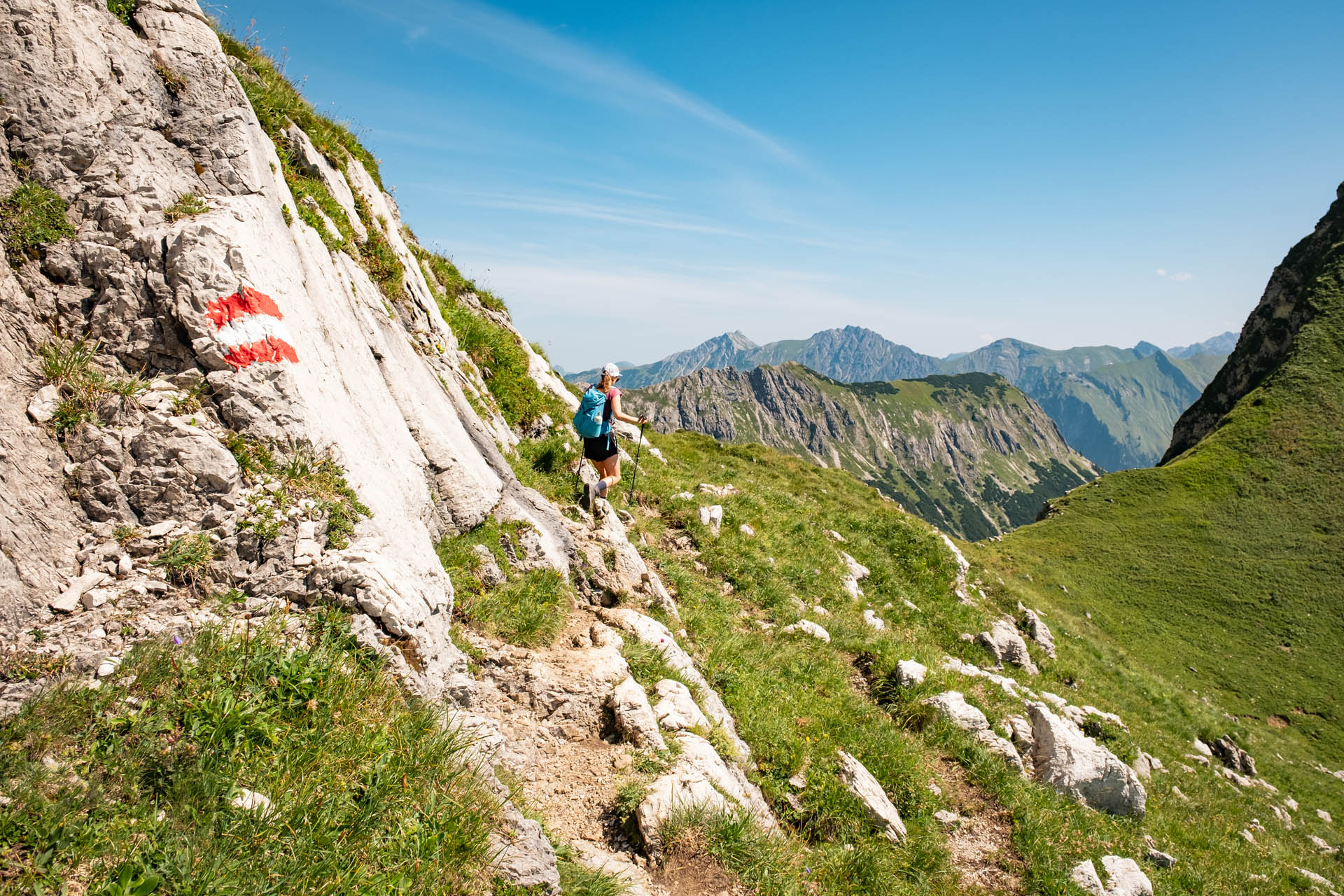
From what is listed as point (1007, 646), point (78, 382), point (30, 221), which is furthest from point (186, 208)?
point (1007, 646)

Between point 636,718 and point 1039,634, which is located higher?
point 636,718

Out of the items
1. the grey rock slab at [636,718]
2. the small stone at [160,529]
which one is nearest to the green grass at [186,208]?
the small stone at [160,529]

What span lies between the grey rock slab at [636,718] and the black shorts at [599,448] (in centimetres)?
633

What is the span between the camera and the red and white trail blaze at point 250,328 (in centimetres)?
643

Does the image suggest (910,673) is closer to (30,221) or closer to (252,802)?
(252,802)

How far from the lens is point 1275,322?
98.1 m

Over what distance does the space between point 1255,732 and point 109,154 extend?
54679 millimetres

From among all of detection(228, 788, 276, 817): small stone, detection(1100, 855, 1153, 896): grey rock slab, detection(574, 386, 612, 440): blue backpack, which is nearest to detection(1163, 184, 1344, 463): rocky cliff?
detection(1100, 855, 1153, 896): grey rock slab

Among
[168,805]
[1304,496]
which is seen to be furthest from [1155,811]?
[1304,496]

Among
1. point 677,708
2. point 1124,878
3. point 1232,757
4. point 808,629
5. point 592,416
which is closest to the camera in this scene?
point 677,708

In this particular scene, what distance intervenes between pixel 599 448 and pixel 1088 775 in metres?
12.4

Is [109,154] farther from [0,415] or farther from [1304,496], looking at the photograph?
[1304,496]

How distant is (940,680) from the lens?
12594 mm

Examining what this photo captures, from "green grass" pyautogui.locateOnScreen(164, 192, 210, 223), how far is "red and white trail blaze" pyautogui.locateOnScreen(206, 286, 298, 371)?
48.0 inches
